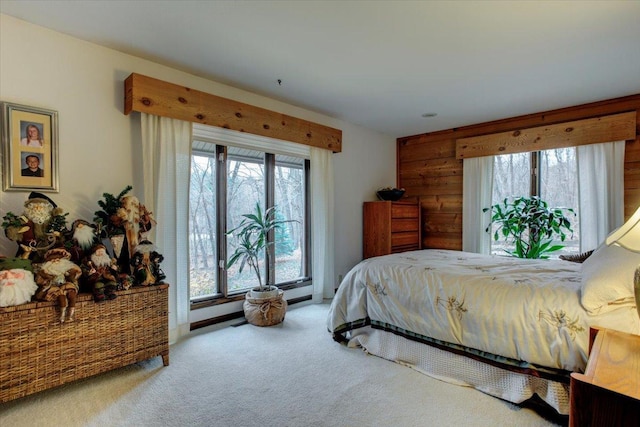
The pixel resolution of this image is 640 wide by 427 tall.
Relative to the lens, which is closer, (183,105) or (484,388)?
(484,388)

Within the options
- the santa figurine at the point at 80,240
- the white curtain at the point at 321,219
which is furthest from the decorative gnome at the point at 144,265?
the white curtain at the point at 321,219

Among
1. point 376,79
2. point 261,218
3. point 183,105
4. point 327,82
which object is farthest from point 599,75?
point 183,105

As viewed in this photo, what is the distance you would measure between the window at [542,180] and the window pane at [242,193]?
2.99 metres

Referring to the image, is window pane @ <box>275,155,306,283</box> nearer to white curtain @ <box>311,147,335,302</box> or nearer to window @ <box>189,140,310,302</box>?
window @ <box>189,140,310,302</box>

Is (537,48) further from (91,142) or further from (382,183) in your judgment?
(91,142)

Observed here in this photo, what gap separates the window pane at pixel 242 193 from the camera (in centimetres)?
329

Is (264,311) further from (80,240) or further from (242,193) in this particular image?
(80,240)

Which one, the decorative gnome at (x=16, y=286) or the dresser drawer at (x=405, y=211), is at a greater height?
the dresser drawer at (x=405, y=211)

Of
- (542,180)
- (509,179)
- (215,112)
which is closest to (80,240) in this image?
(215,112)

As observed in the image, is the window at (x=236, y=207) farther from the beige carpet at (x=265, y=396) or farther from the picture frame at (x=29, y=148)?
the picture frame at (x=29, y=148)

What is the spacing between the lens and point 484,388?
6.48 feet

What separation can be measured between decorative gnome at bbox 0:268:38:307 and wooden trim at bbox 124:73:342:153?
130 centimetres

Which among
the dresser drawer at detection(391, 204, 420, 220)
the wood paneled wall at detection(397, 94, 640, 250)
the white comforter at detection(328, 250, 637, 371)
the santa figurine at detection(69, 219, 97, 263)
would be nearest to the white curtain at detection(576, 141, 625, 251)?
the wood paneled wall at detection(397, 94, 640, 250)

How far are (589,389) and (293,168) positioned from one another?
3.33 meters
